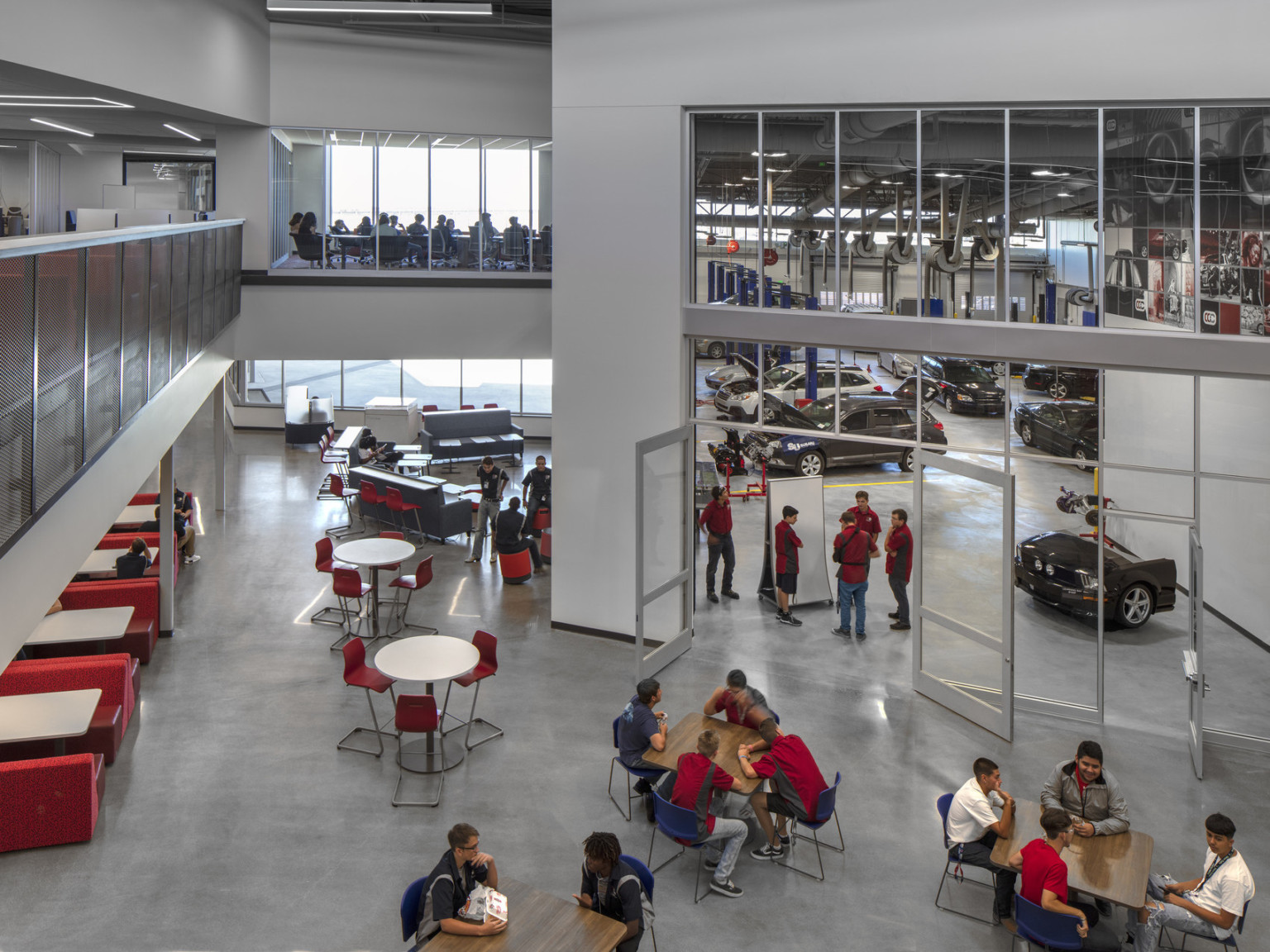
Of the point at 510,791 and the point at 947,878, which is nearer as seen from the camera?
the point at 947,878

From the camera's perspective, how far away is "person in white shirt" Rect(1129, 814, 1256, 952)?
231 inches

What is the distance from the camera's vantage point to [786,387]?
34.7ft

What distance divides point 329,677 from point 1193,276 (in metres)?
8.74

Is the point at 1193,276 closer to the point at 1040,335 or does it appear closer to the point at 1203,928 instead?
the point at 1040,335

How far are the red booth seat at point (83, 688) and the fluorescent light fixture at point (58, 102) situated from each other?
8076 mm

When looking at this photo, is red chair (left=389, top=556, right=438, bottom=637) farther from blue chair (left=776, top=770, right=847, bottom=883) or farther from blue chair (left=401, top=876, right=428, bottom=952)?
blue chair (left=401, top=876, right=428, bottom=952)

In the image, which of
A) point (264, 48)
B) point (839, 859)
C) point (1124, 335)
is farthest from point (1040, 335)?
point (264, 48)

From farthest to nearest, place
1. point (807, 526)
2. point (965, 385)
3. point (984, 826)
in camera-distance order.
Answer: point (807, 526) < point (965, 385) < point (984, 826)

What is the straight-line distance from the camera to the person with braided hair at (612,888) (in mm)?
5594

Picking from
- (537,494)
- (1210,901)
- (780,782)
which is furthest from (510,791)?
(537,494)

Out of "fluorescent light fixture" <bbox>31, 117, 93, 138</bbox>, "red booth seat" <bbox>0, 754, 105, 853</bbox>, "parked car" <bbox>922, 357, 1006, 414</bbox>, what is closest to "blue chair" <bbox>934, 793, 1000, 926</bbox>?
"parked car" <bbox>922, 357, 1006, 414</bbox>

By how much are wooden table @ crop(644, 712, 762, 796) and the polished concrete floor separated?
636mm

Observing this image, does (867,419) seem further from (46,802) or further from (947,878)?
(46,802)

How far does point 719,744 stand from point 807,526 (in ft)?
17.4
